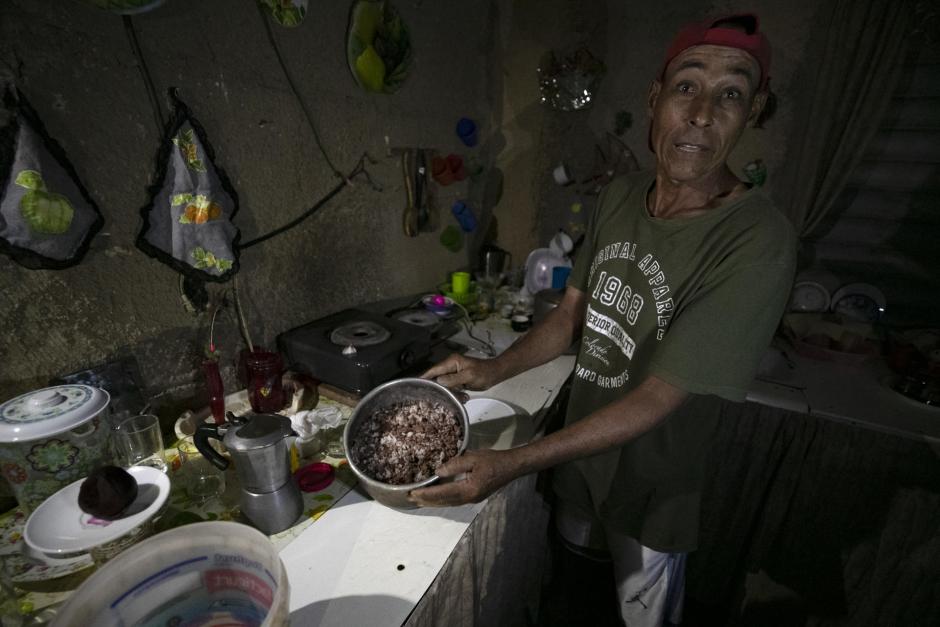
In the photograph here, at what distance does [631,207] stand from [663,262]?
0.27 meters

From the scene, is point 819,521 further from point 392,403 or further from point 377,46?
point 377,46

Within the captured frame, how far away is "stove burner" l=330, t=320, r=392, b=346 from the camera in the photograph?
151 cm

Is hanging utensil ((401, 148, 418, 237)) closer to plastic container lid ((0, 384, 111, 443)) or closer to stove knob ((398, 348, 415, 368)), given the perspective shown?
stove knob ((398, 348, 415, 368))

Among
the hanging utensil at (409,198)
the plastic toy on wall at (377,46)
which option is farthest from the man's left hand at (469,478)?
the plastic toy on wall at (377,46)

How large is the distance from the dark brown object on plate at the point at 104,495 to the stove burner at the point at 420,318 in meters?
1.26

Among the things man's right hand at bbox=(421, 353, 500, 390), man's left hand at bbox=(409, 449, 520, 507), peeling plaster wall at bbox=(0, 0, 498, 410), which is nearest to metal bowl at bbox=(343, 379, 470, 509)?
man's left hand at bbox=(409, 449, 520, 507)

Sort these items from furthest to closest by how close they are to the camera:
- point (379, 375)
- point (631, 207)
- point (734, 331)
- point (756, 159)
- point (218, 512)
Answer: point (756, 159) < point (379, 375) < point (631, 207) < point (218, 512) < point (734, 331)

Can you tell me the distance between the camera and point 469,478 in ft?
3.02

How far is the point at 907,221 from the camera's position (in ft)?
7.09

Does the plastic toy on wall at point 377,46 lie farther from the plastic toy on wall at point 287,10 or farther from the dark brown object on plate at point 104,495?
the dark brown object on plate at point 104,495

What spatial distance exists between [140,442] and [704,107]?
5.70 feet

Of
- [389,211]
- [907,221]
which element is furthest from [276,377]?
[907,221]

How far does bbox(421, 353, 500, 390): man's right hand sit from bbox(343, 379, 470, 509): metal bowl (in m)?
0.13

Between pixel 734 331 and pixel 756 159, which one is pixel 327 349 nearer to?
pixel 734 331
